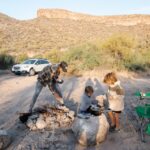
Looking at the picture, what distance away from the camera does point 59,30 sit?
213ft

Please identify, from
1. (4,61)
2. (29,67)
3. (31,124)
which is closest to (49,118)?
(31,124)

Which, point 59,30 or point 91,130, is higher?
point 91,130

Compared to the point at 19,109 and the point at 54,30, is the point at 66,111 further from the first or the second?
the point at 54,30

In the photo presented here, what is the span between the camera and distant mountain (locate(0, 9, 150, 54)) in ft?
175

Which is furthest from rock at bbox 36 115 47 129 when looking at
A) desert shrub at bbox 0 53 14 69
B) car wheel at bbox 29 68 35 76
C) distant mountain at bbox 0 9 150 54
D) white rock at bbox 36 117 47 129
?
distant mountain at bbox 0 9 150 54

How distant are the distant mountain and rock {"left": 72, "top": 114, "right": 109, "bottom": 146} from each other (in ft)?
133

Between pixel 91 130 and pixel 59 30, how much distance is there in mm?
57846

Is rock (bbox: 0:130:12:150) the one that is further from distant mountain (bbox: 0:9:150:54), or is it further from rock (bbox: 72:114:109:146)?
distant mountain (bbox: 0:9:150:54)

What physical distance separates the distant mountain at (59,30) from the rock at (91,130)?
4060 centimetres

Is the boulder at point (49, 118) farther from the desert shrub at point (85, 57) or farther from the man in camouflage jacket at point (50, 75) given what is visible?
the desert shrub at point (85, 57)

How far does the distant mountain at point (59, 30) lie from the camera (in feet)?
175

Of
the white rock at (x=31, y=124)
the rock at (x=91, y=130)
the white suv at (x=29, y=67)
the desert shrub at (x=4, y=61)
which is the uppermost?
the rock at (x=91, y=130)

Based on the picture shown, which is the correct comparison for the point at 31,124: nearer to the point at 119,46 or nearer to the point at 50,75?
the point at 50,75

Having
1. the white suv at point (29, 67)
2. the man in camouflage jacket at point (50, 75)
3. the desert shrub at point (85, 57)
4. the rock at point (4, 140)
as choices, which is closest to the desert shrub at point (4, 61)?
the white suv at point (29, 67)
